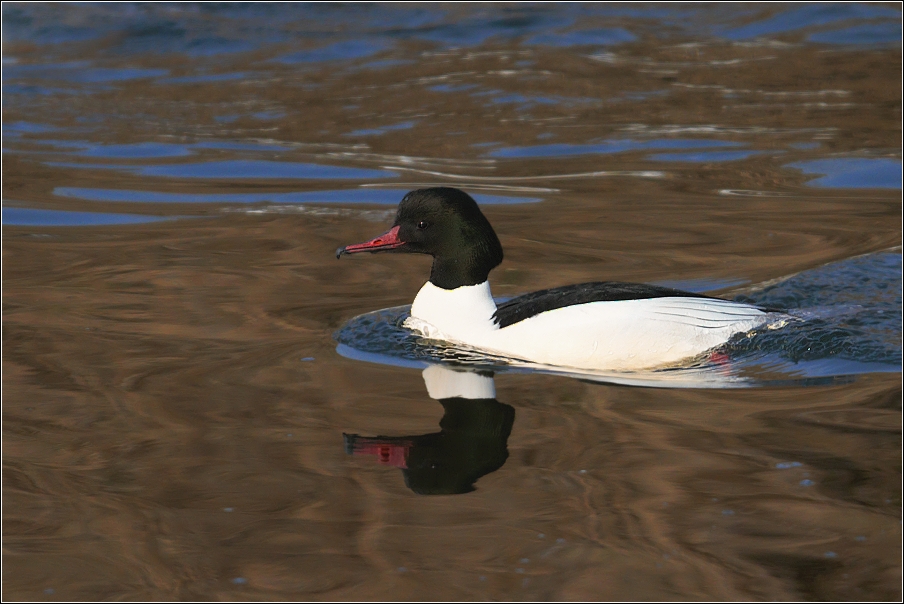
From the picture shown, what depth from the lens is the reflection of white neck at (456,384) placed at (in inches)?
209

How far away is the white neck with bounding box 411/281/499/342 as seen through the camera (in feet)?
19.4

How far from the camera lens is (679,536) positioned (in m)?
3.87

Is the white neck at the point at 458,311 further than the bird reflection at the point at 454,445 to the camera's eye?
Yes

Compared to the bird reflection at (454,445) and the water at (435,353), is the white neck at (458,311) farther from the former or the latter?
the bird reflection at (454,445)

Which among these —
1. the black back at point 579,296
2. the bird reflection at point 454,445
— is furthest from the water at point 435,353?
the black back at point 579,296

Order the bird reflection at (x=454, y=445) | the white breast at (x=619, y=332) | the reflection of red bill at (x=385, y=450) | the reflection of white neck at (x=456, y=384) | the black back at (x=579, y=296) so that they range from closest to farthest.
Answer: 1. the bird reflection at (x=454, y=445)
2. the reflection of red bill at (x=385, y=450)
3. the reflection of white neck at (x=456, y=384)
4. the white breast at (x=619, y=332)
5. the black back at (x=579, y=296)

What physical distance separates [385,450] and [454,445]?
0.27 metres

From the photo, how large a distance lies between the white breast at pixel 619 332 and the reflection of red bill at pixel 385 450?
1168 millimetres

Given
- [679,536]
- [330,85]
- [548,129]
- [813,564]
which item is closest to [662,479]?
[679,536]

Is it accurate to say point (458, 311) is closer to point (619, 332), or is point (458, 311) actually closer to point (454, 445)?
point (619, 332)

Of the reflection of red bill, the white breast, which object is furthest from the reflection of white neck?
the reflection of red bill

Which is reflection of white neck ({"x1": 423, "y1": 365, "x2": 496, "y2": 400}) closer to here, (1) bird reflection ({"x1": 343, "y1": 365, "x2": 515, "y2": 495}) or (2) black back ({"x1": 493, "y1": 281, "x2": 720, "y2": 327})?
(1) bird reflection ({"x1": 343, "y1": 365, "x2": 515, "y2": 495})

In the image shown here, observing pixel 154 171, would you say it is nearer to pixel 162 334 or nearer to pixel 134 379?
pixel 162 334

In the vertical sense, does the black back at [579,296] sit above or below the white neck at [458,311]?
above
